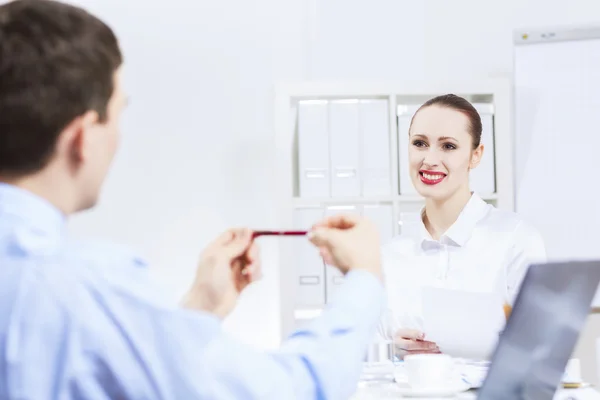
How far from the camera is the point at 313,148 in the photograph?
3.04 meters

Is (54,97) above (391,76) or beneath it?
beneath

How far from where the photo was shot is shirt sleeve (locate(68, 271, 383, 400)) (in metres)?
0.66

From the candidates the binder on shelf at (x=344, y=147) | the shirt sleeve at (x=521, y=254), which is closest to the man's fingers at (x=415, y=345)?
the shirt sleeve at (x=521, y=254)

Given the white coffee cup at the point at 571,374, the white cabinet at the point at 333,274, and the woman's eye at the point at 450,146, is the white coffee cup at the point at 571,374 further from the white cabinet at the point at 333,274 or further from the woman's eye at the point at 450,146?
the white cabinet at the point at 333,274

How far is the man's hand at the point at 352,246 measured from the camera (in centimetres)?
92

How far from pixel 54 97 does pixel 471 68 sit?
306cm

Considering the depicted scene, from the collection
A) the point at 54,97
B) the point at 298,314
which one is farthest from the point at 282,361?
the point at 298,314

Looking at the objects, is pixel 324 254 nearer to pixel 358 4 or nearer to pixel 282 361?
pixel 282 361

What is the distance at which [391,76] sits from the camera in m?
3.54

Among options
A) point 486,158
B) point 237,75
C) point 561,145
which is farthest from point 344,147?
point 561,145

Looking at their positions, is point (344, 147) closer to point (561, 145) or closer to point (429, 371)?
point (561, 145)

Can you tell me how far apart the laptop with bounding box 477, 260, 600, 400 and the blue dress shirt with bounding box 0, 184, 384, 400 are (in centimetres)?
33

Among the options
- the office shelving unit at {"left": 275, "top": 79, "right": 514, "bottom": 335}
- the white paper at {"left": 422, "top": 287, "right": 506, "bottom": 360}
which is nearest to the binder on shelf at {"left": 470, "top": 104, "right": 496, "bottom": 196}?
the office shelving unit at {"left": 275, "top": 79, "right": 514, "bottom": 335}

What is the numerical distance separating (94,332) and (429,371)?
3.15 feet
